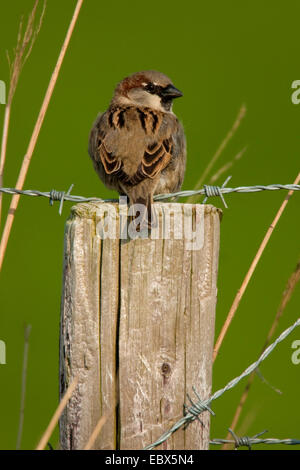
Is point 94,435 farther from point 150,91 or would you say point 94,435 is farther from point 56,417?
point 150,91

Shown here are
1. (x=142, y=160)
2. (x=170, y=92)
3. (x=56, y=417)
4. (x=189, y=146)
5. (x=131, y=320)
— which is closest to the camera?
(x=56, y=417)

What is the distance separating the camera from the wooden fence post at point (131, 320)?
9.78 ft

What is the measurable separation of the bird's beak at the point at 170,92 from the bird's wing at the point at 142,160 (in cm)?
81

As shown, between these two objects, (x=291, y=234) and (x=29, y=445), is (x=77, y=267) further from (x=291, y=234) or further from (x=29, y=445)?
(x=291, y=234)

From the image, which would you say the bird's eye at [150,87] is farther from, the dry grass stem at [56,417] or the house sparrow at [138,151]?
the dry grass stem at [56,417]

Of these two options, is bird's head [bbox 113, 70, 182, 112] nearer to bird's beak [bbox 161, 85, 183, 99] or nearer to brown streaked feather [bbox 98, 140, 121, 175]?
bird's beak [bbox 161, 85, 183, 99]

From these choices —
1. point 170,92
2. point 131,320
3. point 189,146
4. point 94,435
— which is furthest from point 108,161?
point 189,146

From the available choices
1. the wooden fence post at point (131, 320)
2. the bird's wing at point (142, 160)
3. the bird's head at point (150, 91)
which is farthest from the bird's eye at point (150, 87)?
the wooden fence post at point (131, 320)

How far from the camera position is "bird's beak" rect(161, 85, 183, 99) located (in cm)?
499

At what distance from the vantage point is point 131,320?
9.80 ft

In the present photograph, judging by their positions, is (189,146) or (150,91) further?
(189,146)

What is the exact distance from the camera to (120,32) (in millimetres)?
11031

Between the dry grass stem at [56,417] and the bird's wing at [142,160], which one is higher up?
the bird's wing at [142,160]

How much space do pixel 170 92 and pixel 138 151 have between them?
1.09 metres
